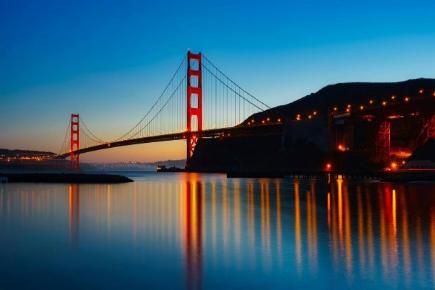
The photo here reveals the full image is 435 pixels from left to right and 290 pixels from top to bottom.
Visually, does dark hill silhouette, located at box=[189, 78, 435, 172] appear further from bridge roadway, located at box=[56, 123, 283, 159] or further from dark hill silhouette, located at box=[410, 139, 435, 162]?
dark hill silhouette, located at box=[410, 139, 435, 162]

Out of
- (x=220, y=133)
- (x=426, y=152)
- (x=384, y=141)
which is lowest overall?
(x=426, y=152)

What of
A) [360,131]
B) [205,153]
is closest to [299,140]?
[360,131]

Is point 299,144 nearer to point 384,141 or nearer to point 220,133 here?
point 220,133

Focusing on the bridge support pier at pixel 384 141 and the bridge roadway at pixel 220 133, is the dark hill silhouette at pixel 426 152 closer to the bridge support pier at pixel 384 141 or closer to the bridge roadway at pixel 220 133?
the bridge support pier at pixel 384 141

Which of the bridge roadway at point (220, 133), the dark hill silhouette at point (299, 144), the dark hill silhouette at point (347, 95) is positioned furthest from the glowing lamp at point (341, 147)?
the dark hill silhouette at point (347, 95)

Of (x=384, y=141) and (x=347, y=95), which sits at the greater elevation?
(x=347, y=95)

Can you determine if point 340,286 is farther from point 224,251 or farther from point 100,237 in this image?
point 100,237

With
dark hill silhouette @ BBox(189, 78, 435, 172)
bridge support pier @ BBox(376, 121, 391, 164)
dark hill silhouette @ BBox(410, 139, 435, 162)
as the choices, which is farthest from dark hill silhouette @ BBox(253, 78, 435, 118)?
bridge support pier @ BBox(376, 121, 391, 164)

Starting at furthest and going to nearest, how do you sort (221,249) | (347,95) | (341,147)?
(347,95)
(341,147)
(221,249)

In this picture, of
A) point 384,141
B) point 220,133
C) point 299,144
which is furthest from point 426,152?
point 220,133
